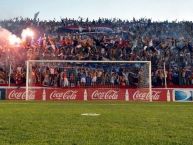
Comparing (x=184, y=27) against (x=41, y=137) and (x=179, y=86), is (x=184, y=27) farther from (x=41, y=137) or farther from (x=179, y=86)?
(x=41, y=137)

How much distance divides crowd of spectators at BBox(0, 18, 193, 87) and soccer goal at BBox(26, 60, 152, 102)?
1057 millimetres

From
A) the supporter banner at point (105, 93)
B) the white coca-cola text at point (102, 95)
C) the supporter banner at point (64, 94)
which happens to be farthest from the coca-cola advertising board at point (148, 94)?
the supporter banner at point (64, 94)

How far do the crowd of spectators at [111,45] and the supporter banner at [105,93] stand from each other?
1.50 meters

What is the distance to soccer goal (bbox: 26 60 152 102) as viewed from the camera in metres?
34.5

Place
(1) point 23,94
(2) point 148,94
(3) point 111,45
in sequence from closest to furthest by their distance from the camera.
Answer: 1. (1) point 23,94
2. (2) point 148,94
3. (3) point 111,45

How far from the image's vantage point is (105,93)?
34594 millimetres

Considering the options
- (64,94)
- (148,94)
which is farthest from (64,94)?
(148,94)

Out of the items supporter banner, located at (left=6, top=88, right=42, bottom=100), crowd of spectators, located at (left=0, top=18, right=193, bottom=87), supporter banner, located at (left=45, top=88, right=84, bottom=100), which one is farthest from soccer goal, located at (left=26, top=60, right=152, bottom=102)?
crowd of spectators, located at (left=0, top=18, right=193, bottom=87)

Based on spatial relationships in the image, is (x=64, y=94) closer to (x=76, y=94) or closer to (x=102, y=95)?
(x=76, y=94)

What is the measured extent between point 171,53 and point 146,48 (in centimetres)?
244

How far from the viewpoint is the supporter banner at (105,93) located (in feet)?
113

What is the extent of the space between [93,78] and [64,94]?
8.48ft

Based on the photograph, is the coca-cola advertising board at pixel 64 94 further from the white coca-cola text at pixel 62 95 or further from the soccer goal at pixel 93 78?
the soccer goal at pixel 93 78

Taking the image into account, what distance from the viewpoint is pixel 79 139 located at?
29.2ft
